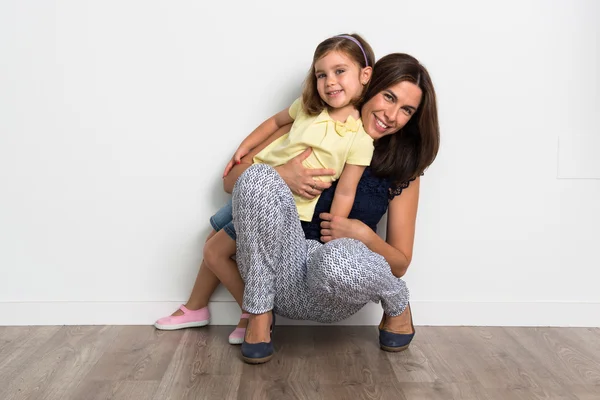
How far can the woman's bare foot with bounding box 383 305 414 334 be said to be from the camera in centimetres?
195

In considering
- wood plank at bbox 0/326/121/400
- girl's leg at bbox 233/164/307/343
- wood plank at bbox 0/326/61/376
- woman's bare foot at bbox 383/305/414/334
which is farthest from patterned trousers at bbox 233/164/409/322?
wood plank at bbox 0/326/61/376

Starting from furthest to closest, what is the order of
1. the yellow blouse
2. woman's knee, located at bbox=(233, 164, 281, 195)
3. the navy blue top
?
the navy blue top, the yellow blouse, woman's knee, located at bbox=(233, 164, 281, 195)

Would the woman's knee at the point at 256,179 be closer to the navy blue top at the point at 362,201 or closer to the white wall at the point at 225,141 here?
the navy blue top at the point at 362,201

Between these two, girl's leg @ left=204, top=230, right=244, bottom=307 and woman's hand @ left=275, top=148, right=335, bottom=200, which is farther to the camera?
girl's leg @ left=204, top=230, right=244, bottom=307

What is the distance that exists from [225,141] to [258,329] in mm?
646

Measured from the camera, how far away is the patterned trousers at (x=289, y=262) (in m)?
1.69

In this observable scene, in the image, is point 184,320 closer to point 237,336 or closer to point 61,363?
point 237,336

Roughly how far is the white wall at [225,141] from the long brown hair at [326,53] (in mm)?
241

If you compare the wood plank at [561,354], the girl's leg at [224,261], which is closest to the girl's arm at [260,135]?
the girl's leg at [224,261]

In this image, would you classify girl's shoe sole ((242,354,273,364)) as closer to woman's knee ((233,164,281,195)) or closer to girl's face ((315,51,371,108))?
woman's knee ((233,164,281,195))

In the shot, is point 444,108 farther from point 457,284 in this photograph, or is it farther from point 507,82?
point 457,284

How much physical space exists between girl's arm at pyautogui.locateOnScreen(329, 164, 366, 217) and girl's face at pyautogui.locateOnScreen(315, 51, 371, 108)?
182 millimetres

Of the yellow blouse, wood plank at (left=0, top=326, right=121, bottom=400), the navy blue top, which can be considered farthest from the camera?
the navy blue top

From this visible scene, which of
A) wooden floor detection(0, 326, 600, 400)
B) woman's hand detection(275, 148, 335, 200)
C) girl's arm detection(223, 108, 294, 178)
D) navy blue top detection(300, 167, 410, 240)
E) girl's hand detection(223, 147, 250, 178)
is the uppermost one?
girl's arm detection(223, 108, 294, 178)
